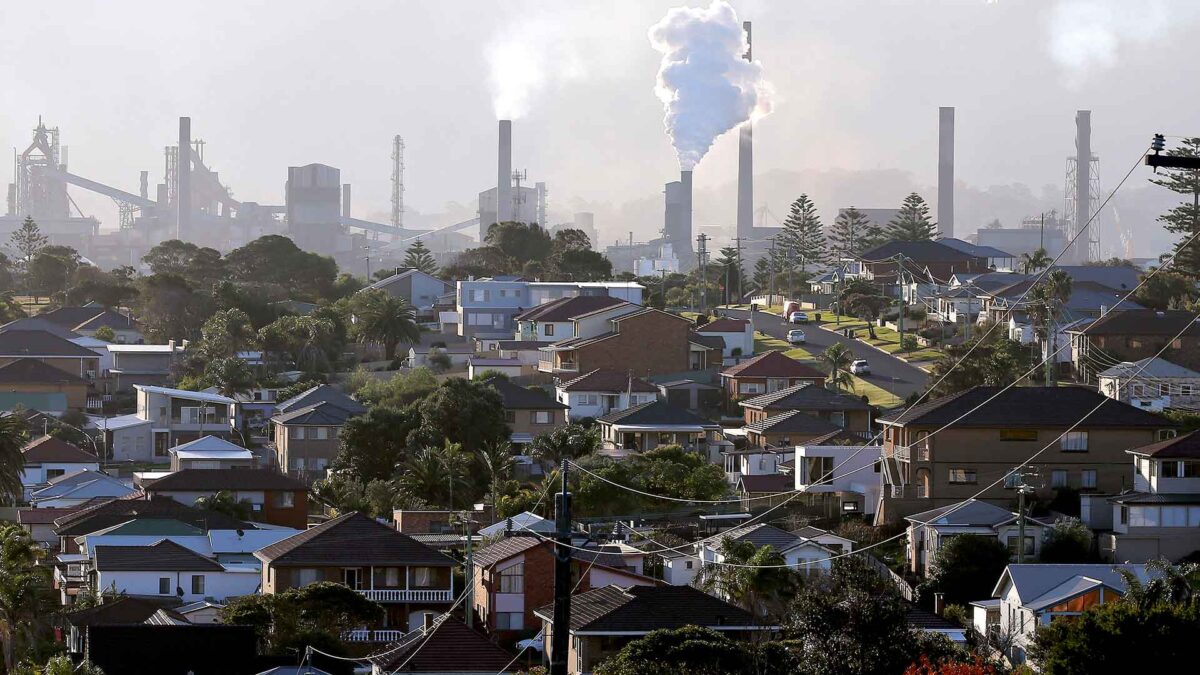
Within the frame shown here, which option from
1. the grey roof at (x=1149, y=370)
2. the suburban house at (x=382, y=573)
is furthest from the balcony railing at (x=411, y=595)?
the grey roof at (x=1149, y=370)

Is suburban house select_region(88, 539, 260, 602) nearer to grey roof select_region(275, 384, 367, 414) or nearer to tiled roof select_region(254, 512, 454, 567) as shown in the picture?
tiled roof select_region(254, 512, 454, 567)

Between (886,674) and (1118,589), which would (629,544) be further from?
(886,674)

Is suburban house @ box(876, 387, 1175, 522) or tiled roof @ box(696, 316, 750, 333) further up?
tiled roof @ box(696, 316, 750, 333)

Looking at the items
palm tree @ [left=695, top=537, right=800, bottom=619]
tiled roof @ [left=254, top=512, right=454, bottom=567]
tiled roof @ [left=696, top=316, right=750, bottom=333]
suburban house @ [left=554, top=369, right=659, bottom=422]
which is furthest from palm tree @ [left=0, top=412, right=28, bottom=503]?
tiled roof @ [left=696, top=316, right=750, bottom=333]

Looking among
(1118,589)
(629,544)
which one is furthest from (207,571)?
(1118,589)

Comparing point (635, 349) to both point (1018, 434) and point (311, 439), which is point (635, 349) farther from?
point (1018, 434)

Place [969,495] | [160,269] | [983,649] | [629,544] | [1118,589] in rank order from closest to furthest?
[983,649] → [1118,589] → [629,544] → [969,495] → [160,269]
